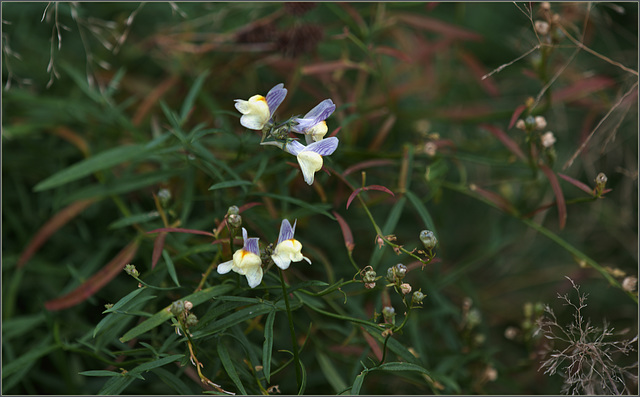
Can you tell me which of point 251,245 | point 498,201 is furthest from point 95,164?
point 498,201

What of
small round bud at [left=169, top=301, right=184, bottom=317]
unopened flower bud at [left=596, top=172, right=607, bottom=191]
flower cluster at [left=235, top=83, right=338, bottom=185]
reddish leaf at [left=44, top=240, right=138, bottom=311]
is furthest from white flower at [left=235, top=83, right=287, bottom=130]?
unopened flower bud at [left=596, top=172, right=607, bottom=191]

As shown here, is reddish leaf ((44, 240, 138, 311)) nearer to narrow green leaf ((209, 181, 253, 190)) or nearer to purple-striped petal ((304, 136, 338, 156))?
narrow green leaf ((209, 181, 253, 190))

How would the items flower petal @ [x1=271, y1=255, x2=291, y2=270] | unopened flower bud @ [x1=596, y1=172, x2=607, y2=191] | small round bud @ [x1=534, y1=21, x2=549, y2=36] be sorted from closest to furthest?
flower petal @ [x1=271, y1=255, x2=291, y2=270]
unopened flower bud @ [x1=596, y1=172, x2=607, y2=191]
small round bud @ [x1=534, y1=21, x2=549, y2=36]

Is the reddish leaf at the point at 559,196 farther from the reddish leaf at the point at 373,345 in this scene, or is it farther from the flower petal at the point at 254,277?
the flower petal at the point at 254,277

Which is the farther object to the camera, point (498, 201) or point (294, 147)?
point (498, 201)

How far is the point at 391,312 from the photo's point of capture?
0.66m

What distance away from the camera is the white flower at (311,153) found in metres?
0.59

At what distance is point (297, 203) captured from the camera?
75cm

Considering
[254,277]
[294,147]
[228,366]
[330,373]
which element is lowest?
[330,373]

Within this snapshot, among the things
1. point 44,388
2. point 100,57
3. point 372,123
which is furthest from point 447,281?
point 100,57

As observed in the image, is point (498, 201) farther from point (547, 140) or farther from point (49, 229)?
point (49, 229)

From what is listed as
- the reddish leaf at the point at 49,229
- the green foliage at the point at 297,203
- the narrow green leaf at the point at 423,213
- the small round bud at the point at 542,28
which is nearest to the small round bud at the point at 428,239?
the green foliage at the point at 297,203

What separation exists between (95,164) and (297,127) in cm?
38

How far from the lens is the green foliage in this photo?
2.35 feet
